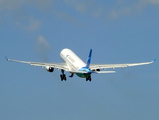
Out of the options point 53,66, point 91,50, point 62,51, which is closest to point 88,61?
point 91,50

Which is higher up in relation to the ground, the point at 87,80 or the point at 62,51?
the point at 62,51

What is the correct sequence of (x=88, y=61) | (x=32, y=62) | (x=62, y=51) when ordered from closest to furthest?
(x=88, y=61)
(x=32, y=62)
(x=62, y=51)

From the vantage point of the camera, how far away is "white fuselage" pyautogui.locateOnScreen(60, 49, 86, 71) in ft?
568

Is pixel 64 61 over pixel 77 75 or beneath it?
over

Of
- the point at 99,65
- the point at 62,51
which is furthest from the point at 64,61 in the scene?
the point at 99,65

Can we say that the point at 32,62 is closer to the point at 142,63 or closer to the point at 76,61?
the point at 76,61

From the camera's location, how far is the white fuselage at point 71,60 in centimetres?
17325

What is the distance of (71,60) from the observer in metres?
182

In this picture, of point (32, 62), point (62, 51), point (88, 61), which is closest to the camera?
point (88, 61)

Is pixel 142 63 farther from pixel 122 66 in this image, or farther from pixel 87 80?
pixel 87 80

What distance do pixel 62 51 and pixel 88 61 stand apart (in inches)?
1209

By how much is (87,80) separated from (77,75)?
10.6 feet

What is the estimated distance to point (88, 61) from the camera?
547ft

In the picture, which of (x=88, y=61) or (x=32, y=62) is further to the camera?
(x=32, y=62)
